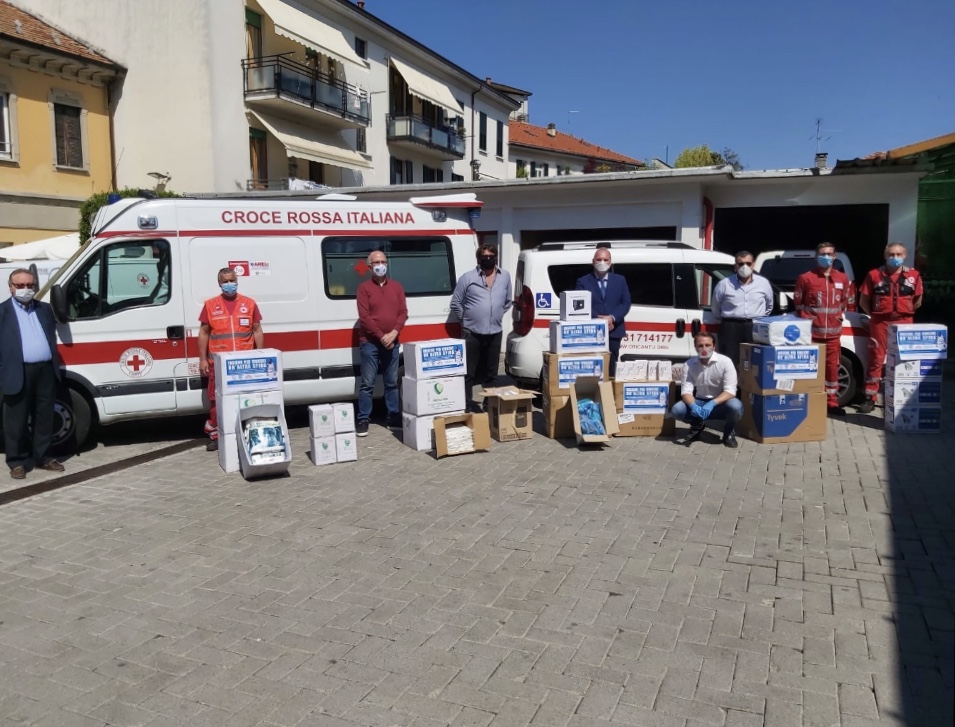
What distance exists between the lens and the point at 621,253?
973 centimetres

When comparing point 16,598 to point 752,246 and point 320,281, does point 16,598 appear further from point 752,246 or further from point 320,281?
point 752,246

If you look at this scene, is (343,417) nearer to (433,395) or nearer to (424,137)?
(433,395)

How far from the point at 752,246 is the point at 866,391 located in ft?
33.2

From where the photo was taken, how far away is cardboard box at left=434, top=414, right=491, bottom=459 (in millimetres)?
7418

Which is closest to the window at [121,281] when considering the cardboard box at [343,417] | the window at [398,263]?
the window at [398,263]

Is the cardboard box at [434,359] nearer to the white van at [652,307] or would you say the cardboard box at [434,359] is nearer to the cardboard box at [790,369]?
the white van at [652,307]

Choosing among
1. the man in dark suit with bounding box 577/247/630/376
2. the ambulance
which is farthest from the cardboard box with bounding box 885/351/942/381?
the ambulance

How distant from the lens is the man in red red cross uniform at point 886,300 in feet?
29.0

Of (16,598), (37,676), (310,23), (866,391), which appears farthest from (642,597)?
(310,23)

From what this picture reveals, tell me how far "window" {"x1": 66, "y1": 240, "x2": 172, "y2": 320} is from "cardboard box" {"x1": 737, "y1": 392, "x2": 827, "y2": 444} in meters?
6.54

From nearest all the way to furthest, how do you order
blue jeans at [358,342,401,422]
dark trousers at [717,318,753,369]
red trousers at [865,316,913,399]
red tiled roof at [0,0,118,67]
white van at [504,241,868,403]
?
blue jeans at [358,342,401,422] < dark trousers at [717,318,753,369] < red trousers at [865,316,913,399] < white van at [504,241,868,403] < red tiled roof at [0,0,118,67]

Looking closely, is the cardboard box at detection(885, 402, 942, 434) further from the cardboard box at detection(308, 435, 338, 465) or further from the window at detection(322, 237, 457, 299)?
the cardboard box at detection(308, 435, 338, 465)

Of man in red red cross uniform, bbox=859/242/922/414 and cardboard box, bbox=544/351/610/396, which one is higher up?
man in red red cross uniform, bbox=859/242/922/414

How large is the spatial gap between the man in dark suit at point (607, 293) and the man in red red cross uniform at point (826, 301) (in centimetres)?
217
